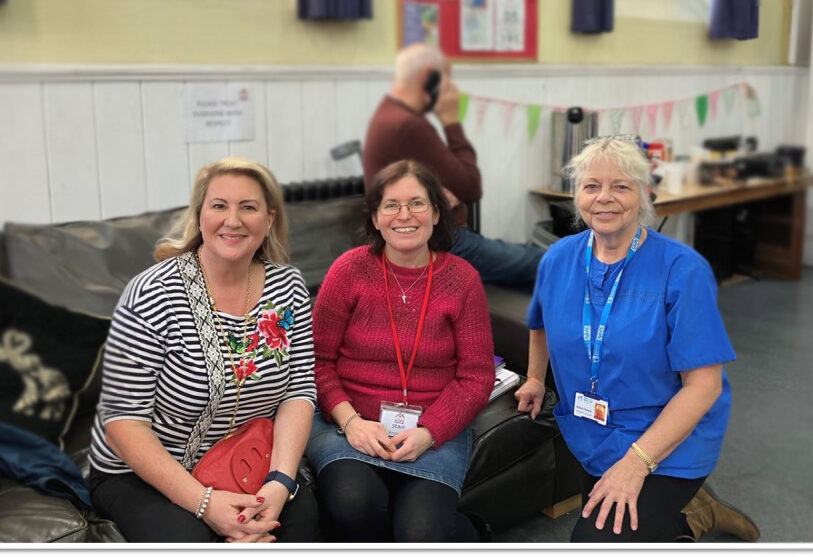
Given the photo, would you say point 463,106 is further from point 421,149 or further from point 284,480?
point 284,480

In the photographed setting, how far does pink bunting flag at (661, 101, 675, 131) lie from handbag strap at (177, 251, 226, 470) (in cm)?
69

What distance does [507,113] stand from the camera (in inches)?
43.6

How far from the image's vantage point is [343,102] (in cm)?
110

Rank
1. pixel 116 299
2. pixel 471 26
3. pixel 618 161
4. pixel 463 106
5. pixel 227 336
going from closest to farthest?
pixel 471 26 < pixel 463 106 < pixel 618 161 < pixel 227 336 < pixel 116 299

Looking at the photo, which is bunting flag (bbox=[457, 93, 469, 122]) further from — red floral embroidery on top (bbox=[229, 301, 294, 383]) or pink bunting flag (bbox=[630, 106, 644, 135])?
red floral embroidery on top (bbox=[229, 301, 294, 383])

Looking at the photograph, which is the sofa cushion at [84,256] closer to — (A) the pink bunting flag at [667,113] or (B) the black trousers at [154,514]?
(B) the black trousers at [154,514]

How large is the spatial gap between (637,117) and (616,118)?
0.10 ft

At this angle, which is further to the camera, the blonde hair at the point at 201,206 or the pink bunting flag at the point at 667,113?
the blonde hair at the point at 201,206

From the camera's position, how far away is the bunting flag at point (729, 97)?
2.85ft

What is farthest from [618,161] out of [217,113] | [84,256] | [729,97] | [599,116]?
[84,256]

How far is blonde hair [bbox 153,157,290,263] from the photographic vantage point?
1.16 m

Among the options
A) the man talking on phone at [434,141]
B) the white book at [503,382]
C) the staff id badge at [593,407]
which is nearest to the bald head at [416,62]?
the man talking on phone at [434,141]

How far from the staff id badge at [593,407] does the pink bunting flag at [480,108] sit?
489 mm

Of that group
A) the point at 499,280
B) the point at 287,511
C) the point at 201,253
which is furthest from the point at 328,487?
the point at 499,280
